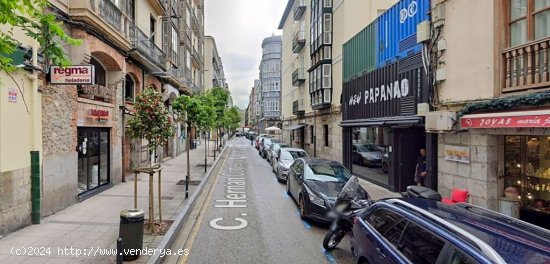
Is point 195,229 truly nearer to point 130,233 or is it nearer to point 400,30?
point 130,233

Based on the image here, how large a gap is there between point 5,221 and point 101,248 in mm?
2342

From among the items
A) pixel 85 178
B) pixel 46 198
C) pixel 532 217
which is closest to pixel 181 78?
pixel 85 178

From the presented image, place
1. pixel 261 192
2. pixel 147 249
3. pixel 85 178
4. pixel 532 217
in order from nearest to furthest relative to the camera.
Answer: pixel 147 249 → pixel 532 217 → pixel 85 178 → pixel 261 192

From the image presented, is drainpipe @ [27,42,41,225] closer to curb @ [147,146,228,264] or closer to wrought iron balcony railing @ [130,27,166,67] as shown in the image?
curb @ [147,146,228,264]

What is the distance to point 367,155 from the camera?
16.2 m

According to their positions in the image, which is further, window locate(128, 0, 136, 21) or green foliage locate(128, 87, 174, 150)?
window locate(128, 0, 136, 21)

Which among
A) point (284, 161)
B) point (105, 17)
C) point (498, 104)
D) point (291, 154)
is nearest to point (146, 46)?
point (105, 17)

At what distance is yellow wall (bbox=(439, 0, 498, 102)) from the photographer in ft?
25.4

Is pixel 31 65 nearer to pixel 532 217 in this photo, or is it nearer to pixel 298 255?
pixel 298 255

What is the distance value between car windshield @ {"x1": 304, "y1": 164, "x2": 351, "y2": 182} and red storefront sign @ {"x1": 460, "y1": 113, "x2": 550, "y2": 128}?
3.63 metres

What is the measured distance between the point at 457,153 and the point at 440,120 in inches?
37.3

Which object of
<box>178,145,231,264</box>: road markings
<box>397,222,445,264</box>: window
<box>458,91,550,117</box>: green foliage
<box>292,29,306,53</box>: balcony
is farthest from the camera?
<box>292,29,306,53</box>: balcony

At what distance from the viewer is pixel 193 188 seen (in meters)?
13.1

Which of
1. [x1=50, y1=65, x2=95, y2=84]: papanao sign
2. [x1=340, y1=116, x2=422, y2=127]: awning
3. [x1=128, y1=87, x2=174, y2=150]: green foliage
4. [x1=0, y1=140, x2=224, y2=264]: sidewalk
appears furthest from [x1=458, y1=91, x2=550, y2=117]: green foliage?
[x1=50, y1=65, x2=95, y2=84]: papanao sign
